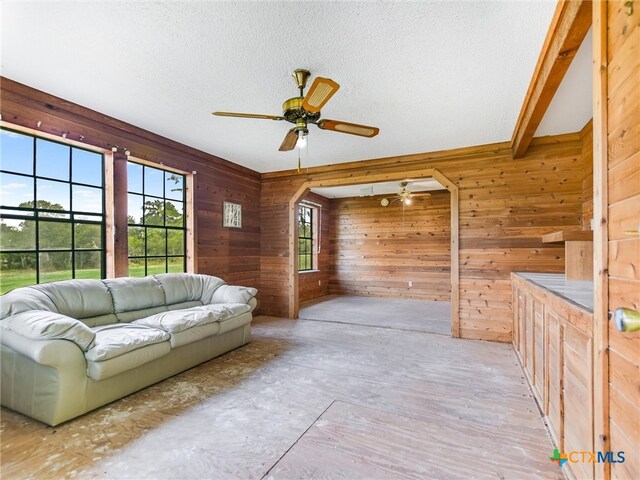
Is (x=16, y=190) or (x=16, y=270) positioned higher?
(x=16, y=190)

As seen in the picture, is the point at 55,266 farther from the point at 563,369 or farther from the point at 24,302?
the point at 563,369

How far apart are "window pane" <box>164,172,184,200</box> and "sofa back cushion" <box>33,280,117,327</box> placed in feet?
4.96

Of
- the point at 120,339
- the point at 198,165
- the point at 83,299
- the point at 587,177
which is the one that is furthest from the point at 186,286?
the point at 587,177

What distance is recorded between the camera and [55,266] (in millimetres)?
3084

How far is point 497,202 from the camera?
4191 mm

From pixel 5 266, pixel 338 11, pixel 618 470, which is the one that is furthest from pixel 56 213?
pixel 618 470

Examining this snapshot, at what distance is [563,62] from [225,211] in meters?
4.32

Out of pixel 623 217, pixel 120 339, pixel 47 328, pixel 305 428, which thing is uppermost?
pixel 623 217

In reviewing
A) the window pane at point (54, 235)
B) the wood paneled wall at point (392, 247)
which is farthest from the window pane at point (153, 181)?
the wood paneled wall at point (392, 247)

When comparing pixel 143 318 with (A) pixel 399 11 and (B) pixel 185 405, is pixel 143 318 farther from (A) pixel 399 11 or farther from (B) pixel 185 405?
(A) pixel 399 11

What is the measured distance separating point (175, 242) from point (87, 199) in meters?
1.18

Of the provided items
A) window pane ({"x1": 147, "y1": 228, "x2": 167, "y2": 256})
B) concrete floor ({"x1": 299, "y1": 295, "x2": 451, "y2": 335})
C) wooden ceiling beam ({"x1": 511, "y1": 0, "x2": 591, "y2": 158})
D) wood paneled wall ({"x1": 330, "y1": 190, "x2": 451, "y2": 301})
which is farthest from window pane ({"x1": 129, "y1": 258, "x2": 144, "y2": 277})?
wood paneled wall ({"x1": 330, "y1": 190, "x2": 451, "y2": 301})

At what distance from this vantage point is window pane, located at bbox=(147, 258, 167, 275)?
13.0ft

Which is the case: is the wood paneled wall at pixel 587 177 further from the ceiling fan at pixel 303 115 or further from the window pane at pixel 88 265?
the window pane at pixel 88 265
